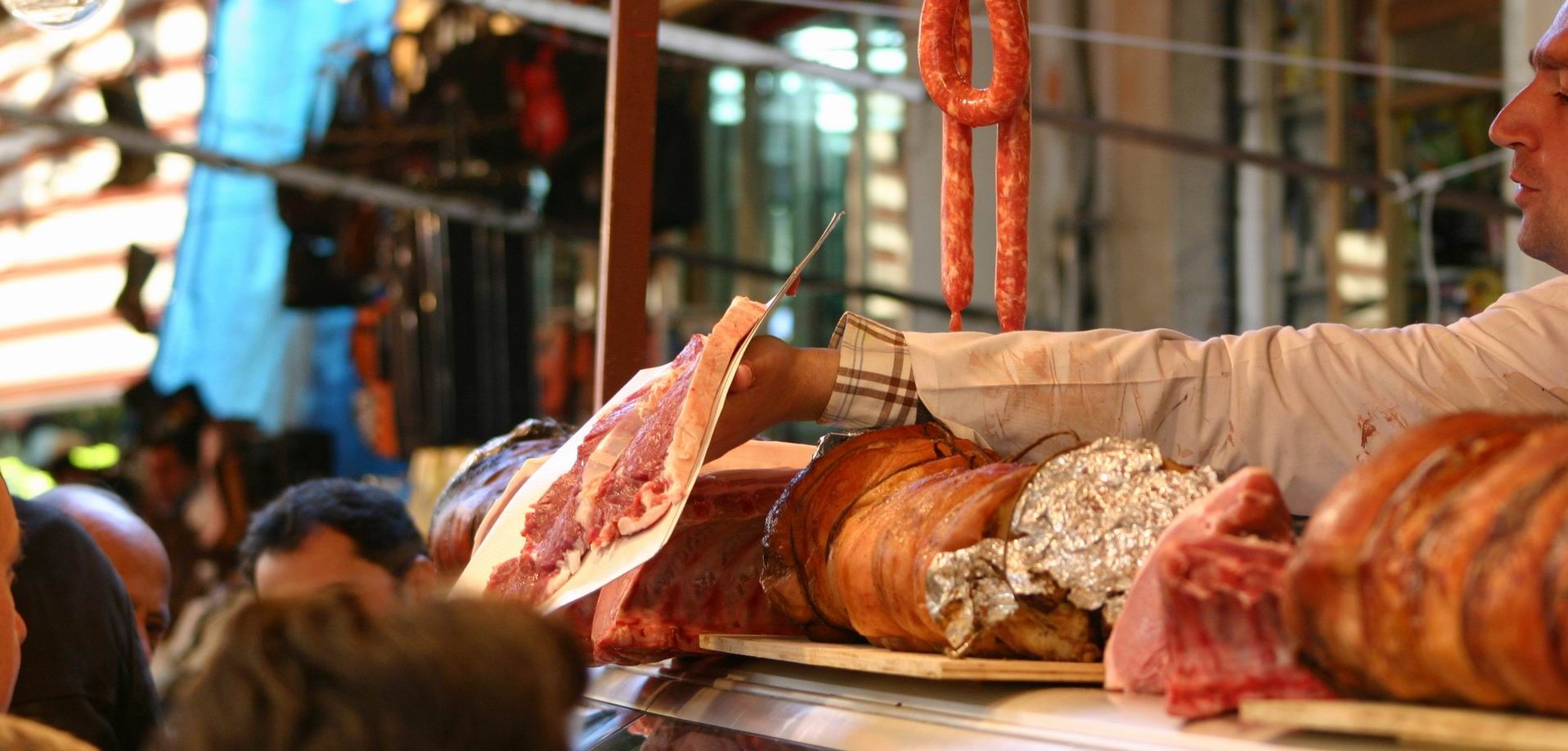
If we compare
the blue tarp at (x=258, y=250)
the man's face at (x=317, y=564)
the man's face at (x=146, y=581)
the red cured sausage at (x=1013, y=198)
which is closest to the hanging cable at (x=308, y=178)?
the blue tarp at (x=258, y=250)

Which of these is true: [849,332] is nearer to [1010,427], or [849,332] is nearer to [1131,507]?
[1010,427]

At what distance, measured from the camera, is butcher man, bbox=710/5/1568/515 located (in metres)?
1.77

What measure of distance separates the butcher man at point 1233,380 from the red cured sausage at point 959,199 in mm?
95

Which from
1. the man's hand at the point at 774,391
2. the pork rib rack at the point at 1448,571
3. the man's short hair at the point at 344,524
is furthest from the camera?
the man's short hair at the point at 344,524

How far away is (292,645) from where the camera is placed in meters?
0.81

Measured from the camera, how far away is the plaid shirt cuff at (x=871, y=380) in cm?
178

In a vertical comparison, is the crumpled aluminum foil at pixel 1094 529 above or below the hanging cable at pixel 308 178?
below

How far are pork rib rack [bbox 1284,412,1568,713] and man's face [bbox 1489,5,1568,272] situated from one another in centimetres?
82

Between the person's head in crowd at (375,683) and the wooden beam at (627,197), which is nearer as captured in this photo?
the person's head in crowd at (375,683)

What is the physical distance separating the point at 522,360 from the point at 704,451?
257 inches

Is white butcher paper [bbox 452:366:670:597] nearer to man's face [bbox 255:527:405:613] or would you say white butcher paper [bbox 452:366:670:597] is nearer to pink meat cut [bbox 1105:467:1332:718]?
pink meat cut [bbox 1105:467:1332:718]

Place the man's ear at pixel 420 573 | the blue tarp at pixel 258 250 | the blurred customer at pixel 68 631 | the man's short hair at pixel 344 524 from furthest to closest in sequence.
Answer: the blue tarp at pixel 258 250, the man's short hair at pixel 344 524, the man's ear at pixel 420 573, the blurred customer at pixel 68 631

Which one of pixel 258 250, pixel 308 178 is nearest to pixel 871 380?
pixel 308 178

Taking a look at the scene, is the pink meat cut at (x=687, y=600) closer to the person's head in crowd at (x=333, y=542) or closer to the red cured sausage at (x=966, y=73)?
the red cured sausage at (x=966, y=73)
